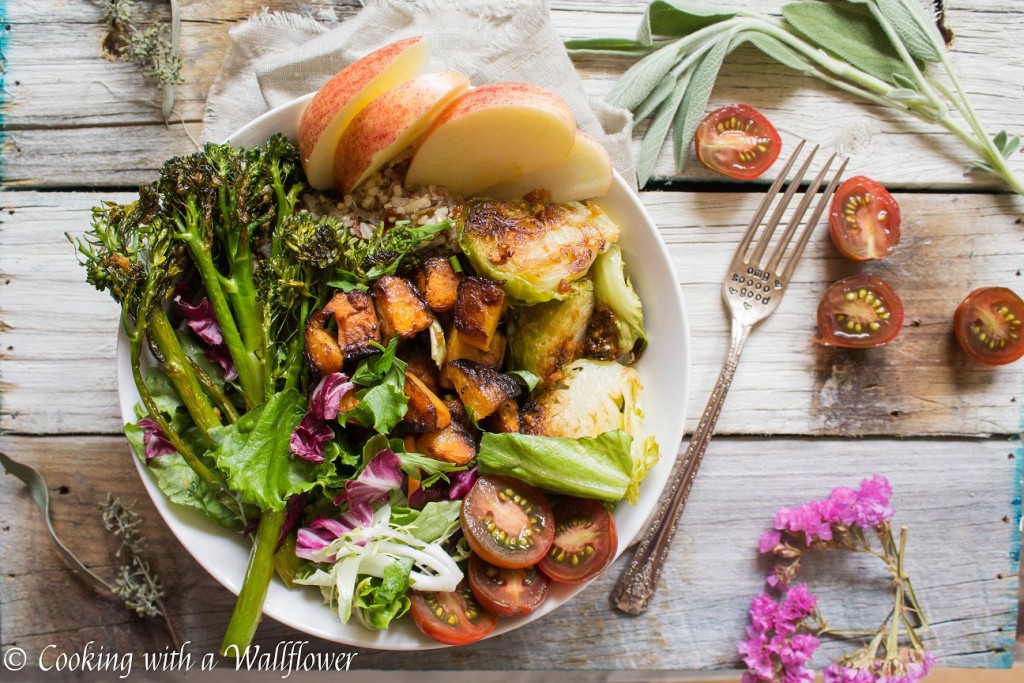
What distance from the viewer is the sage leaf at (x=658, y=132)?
2.33m

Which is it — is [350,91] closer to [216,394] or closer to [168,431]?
[216,394]

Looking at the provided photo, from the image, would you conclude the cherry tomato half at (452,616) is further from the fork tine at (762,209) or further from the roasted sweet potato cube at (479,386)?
the fork tine at (762,209)

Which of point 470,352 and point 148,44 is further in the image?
point 148,44

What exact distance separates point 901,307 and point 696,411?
0.76 m

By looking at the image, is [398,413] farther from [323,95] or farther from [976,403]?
[976,403]

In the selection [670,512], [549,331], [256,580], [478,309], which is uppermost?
[478,309]

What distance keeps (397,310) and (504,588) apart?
31.0 inches

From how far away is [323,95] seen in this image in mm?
1938

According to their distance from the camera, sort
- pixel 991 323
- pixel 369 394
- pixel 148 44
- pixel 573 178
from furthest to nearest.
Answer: pixel 991 323
pixel 148 44
pixel 573 178
pixel 369 394

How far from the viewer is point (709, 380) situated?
93.9 inches

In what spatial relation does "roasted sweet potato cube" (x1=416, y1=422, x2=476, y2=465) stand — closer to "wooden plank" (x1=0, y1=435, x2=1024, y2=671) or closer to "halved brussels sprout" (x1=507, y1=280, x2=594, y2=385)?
"halved brussels sprout" (x1=507, y1=280, x2=594, y2=385)

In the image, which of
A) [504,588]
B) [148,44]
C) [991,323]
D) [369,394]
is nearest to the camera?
[369,394]

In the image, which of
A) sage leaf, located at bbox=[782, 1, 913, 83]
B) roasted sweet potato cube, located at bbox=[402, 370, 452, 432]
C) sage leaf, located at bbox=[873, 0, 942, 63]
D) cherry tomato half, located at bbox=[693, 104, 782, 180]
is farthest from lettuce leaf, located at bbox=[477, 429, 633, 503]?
sage leaf, located at bbox=[873, 0, 942, 63]

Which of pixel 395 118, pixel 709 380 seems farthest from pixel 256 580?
pixel 709 380
